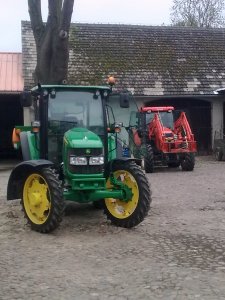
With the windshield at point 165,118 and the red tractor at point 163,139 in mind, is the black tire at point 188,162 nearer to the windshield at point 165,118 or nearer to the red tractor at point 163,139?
the red tractor at point 163,139

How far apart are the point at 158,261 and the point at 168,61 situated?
1749cm

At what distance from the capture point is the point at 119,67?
21.8 meters

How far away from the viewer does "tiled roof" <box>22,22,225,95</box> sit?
837 inches

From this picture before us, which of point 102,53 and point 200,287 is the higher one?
point 102,53

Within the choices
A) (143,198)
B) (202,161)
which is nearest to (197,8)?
(202,161)

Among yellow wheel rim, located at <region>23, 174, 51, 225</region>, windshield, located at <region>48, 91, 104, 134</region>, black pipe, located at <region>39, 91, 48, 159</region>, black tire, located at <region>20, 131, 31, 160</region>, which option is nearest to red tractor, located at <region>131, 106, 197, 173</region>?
black tire, located at <region>20, 131, 31, 160</region>

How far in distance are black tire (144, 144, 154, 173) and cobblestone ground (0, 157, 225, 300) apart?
5940 millimetres

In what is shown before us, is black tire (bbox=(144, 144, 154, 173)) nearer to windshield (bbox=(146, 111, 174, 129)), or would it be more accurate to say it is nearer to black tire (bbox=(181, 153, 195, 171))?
black tire (bbox=(181, 153, 195, 171))

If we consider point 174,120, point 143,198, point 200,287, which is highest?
point 174,120

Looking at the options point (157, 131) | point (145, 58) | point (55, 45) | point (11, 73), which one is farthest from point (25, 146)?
point (145, 58)

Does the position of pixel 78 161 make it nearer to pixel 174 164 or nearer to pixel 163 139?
pixel 163 139

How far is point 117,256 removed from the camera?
6.35 metres

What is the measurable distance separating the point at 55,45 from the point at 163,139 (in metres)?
4.87

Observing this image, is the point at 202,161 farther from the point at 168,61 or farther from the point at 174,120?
the point at 168,61
